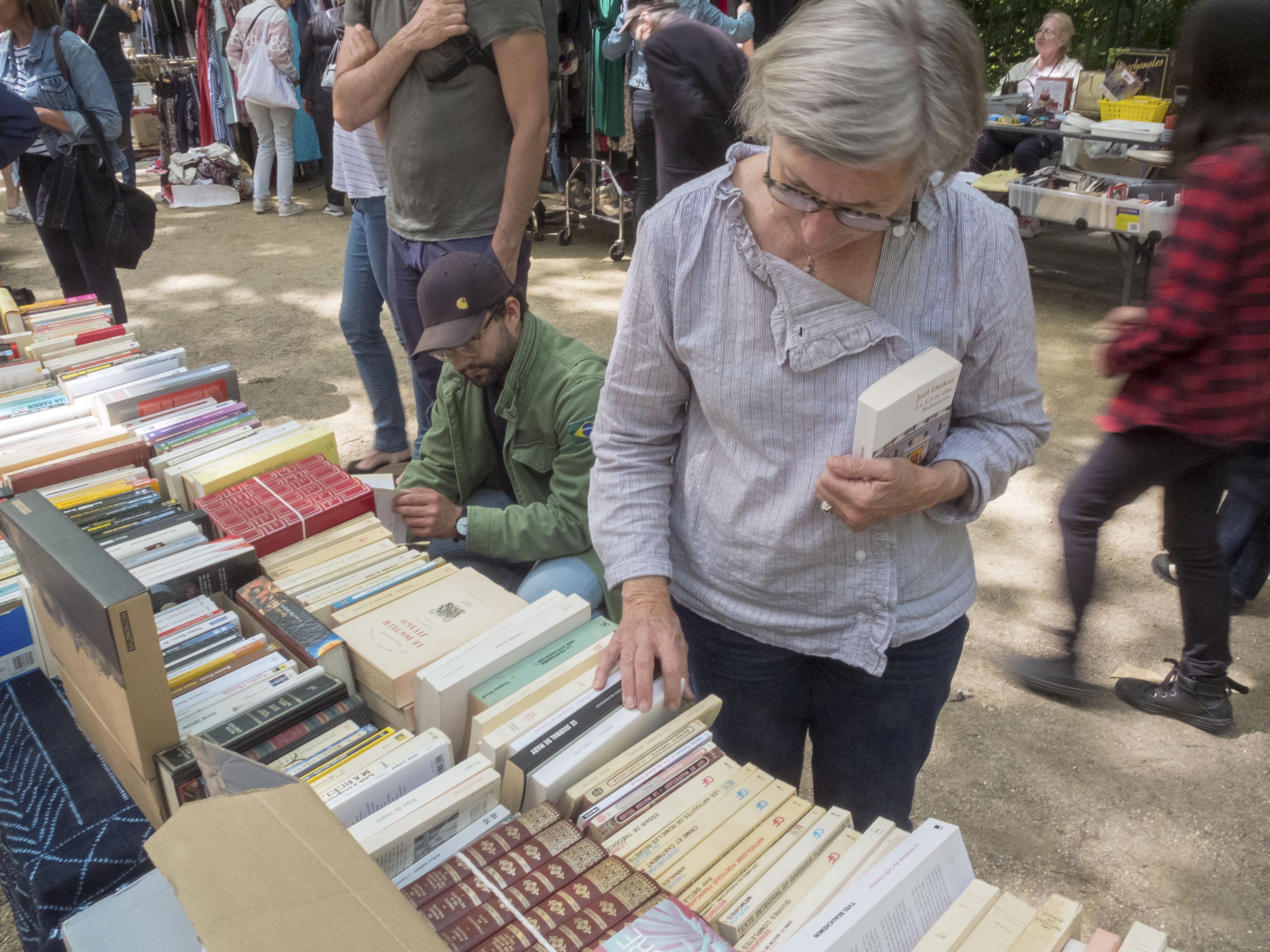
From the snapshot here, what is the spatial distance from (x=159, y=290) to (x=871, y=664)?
19.7 ft

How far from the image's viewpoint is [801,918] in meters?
1.08

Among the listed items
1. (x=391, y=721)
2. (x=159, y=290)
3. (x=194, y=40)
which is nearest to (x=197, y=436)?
(x=391, y=721)

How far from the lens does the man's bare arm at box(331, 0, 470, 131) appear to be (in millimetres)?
2457

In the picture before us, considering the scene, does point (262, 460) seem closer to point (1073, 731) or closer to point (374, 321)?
point (374, 321)

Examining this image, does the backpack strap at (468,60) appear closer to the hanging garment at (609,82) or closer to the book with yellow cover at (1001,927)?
the book with yellow cover at (1001,927)

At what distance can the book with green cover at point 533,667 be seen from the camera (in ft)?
4.58

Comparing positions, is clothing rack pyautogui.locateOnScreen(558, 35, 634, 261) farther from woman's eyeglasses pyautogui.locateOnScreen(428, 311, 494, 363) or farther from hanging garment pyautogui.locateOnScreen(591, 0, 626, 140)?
woman's eyeglasses pyautogui.locateOnScreen(428, 311, 494, 363)

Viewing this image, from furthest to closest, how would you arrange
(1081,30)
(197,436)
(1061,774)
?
(1081,30)
(1061,774)
(197,436)

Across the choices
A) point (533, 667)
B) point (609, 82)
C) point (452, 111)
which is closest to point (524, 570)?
point (533, 667)

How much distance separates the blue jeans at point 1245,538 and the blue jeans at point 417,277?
2173mm

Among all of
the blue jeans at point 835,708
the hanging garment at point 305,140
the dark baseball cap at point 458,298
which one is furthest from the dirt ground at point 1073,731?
the hanging garment at point 305,140

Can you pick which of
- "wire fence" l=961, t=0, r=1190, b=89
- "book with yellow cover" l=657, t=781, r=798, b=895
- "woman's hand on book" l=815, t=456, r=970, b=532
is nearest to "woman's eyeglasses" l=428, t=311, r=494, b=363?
"woman's hand on book" l=815, t=456, r=970, b=532

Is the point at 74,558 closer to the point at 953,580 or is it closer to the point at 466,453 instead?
Answer: the point at 953,580

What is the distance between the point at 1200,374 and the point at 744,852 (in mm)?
1588
